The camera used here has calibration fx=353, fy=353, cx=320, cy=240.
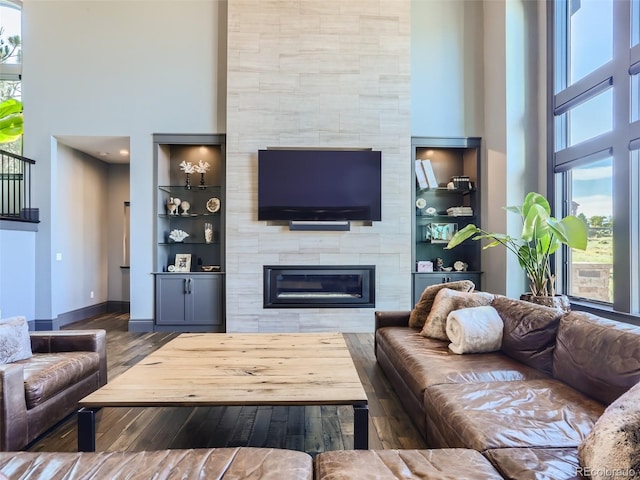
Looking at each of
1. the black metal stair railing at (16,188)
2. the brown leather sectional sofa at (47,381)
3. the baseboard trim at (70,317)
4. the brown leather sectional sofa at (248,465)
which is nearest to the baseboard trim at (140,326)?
the baseboard trim at (70,317)

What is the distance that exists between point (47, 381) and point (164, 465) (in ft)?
4.83

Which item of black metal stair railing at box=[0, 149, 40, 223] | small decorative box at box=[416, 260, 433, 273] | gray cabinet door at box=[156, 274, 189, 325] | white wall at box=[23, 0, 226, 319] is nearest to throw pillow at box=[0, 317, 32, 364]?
gray cabinet door at box=[156, 274, 189, 325]

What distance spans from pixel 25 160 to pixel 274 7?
161 inches

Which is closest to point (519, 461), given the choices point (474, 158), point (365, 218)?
point (365, 218)

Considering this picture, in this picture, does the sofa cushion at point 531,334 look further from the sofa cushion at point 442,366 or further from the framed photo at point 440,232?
the framed photo at point 440,232

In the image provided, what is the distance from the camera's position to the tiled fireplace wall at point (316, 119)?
16.1 feet

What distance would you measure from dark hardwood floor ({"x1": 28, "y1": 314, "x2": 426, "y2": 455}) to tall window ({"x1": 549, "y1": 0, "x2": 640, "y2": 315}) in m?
2.73

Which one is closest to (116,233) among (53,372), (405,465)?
(53,372)

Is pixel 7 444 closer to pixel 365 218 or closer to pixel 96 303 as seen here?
pixel 365 218

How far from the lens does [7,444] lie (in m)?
1.87

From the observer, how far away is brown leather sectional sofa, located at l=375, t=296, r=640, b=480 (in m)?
1.36

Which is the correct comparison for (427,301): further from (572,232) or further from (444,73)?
(444,73)

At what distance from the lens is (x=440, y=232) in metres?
5.39

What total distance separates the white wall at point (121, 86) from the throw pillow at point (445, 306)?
393 cm
